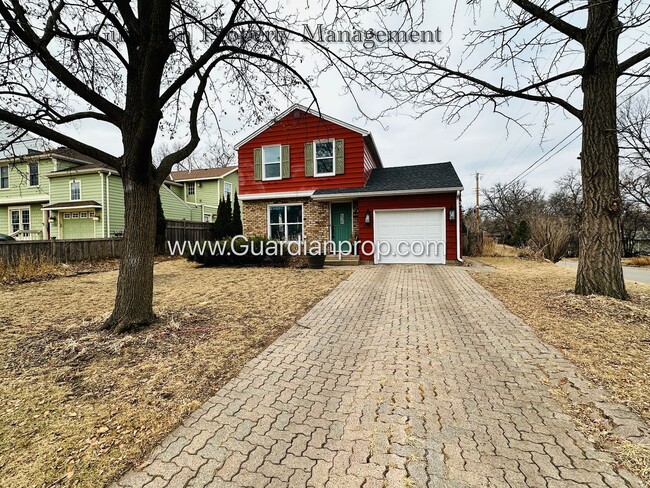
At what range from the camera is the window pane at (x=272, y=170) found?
15016mm

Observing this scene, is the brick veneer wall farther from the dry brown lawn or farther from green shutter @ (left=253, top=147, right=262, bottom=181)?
the dry brown lawn

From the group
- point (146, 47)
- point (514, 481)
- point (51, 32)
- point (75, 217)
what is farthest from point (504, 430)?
point (75, 217)

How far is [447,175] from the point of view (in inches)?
529

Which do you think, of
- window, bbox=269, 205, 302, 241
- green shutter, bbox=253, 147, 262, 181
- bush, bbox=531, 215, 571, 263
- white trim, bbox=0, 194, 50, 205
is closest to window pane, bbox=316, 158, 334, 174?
window, bbox=269, 205, 302, 241

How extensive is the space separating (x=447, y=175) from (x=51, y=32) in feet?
41.5

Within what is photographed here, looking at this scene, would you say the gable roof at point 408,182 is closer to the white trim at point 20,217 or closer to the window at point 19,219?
the white trim at point 20,217

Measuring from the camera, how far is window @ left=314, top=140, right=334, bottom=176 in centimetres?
1430

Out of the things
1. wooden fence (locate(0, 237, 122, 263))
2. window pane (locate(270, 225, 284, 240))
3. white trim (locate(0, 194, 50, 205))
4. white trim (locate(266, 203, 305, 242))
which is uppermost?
white trim (locate(0, 194, 50, 205))

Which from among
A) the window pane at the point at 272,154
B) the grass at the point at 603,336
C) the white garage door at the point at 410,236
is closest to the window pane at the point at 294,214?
the window pane at the point at 272,154

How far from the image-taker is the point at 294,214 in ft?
48.7

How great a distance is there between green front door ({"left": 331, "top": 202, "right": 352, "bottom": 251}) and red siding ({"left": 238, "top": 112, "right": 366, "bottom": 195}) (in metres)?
0.92

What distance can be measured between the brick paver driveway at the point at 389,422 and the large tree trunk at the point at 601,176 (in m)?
2.84

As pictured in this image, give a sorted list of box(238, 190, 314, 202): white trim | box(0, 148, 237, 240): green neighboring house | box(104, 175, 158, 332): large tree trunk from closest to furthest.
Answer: box(104, 175, 158, 332): large tree trunk → box(238, 190, 314, 202): white trim → box(0, 148, 237, 240): green neighboring house

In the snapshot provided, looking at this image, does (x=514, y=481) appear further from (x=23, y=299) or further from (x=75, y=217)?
(x=75, y=217)
